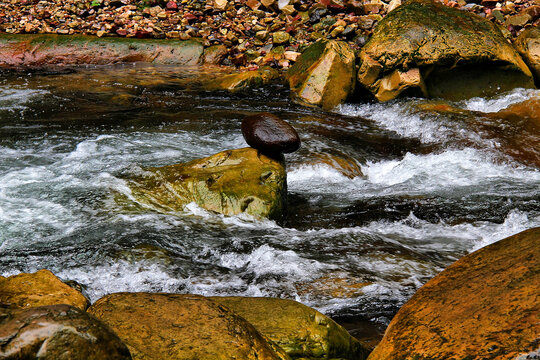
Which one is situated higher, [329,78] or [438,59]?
[438,59]

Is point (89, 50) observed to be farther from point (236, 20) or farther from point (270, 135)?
point (270, 135)

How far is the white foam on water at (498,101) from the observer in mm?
8750

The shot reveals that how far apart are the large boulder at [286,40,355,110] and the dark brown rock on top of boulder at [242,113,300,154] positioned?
391 cm

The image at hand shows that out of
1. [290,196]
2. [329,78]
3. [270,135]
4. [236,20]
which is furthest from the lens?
A: [236,20]

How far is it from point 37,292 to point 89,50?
11313 millimetres

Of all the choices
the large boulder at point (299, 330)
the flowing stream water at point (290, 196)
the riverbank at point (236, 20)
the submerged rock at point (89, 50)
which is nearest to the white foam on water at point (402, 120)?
the flowing stream water at point (290, 196)

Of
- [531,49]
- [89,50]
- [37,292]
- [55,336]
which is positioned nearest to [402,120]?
[531,49]

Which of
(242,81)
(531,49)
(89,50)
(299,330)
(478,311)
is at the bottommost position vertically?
(89,50)

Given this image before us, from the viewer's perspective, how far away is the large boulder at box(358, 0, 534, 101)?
29.5ft

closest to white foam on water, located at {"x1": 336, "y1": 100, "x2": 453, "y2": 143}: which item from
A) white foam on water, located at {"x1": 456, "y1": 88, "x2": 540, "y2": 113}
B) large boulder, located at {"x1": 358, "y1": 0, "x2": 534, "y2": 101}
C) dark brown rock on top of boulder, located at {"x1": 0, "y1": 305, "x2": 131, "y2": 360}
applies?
large boulder, located at {"x1": 358, "y1": 0, "x2": 534, "y2": 101}

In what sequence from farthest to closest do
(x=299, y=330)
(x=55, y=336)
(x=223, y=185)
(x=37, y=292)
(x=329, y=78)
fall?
1. (x=329, y=78)
2. (x=223, y=185)
3. (x=37, y=292)
4. (x=299, y=330)
5. (x=55, y=336)

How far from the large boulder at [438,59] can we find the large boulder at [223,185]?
14.5 ft

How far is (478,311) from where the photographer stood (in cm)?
231

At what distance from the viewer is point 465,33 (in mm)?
9102
